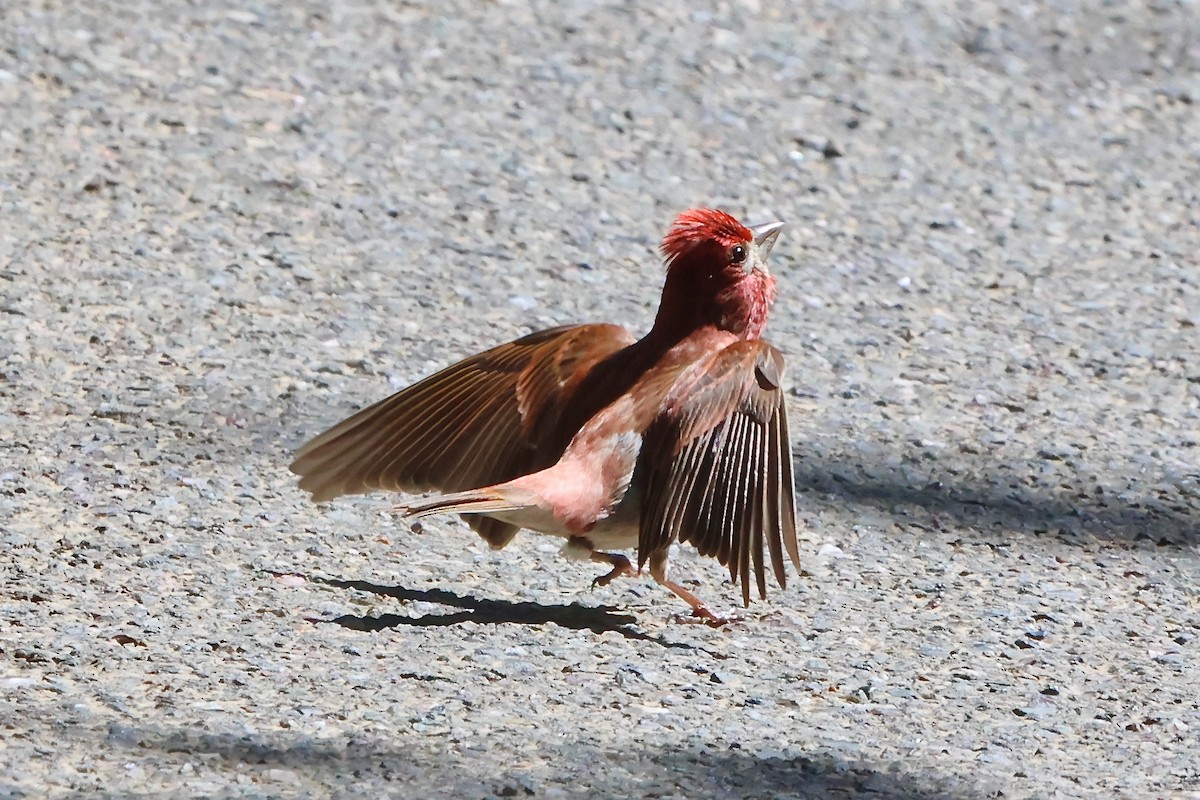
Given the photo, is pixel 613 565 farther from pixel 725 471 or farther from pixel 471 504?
pixel 471 504

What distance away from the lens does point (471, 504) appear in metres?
4.84

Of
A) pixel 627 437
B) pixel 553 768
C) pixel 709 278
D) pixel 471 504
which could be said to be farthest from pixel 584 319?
pixel 553 768

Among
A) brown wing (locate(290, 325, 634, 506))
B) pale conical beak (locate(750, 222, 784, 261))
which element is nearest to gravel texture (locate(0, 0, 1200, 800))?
brown wing (locate(290, 325, 634, 506))

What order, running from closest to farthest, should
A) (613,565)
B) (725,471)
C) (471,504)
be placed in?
(471,504) → (725,471) → (613,565)

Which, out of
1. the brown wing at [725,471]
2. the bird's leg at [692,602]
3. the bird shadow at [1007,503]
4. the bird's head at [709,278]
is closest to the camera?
the brown wing at [725,471]

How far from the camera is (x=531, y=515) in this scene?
511cm

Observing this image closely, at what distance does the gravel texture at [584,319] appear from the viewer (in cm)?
450

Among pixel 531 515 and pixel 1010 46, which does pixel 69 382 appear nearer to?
pixel 531 515

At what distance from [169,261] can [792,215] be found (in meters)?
3.08

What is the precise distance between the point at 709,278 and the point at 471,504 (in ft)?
3.88

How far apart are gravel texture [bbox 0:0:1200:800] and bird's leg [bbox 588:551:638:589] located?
0.06m

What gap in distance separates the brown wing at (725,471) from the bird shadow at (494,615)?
11.4 inches

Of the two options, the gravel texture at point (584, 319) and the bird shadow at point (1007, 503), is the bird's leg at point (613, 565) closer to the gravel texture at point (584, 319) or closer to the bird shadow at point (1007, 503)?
the gravel texture at point (584, 319)

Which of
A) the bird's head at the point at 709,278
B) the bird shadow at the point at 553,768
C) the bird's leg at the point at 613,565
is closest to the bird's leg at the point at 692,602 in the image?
the bird's leg at the point at 613,565
